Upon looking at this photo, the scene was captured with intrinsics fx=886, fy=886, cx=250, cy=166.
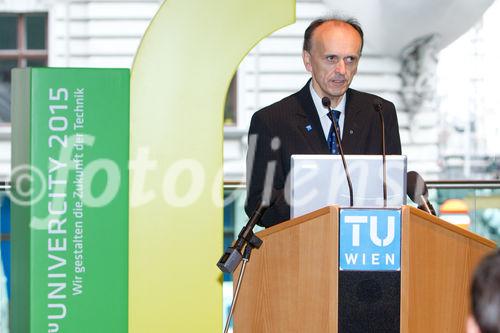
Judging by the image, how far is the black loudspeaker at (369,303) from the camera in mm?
2256

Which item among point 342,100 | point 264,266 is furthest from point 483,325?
point 342,100

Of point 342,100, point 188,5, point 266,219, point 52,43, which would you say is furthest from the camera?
point 52,43

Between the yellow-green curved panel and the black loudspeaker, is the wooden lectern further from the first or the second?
the yellow-green curved panel

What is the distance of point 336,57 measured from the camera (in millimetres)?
3012

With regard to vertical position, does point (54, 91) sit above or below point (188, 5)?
below

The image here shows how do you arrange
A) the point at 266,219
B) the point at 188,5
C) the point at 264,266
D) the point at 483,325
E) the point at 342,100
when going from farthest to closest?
the point at 188,5
the point at 342,100
the point at 266,219
the point at 264,266
the point at 483,325

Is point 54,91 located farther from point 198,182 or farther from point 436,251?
point 436,251

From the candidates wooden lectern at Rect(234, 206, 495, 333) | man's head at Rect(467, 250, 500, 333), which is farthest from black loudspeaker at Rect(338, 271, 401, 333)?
man's head at Rect(467, 250, 500, 333)

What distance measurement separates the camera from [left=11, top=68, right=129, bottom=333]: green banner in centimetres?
337

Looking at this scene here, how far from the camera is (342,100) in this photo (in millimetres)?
3105

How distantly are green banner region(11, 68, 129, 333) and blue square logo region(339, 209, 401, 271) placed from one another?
1424mm

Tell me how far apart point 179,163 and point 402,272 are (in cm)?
148

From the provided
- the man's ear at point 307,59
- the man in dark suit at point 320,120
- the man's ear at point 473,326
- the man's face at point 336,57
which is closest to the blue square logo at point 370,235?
the man in dark suit at point 320,120

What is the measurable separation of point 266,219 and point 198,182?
696 millimetres
